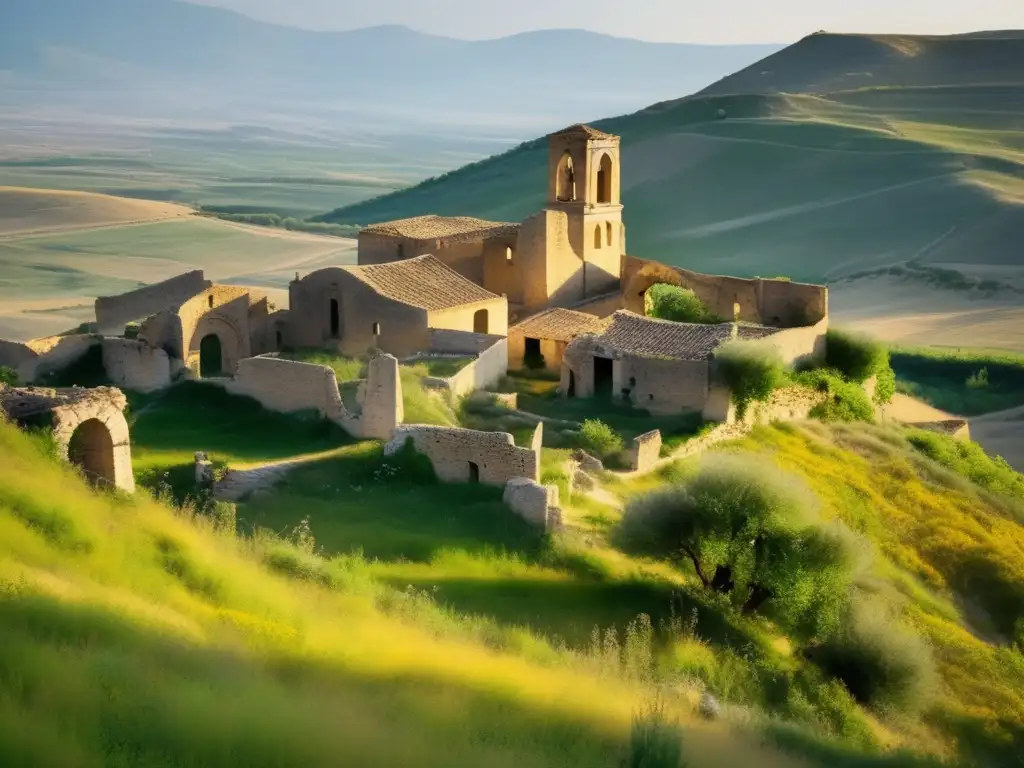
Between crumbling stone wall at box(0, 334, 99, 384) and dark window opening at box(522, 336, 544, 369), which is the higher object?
crumbling stone wall at box(0, 334, 99, 384)

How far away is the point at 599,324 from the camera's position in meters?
29.8

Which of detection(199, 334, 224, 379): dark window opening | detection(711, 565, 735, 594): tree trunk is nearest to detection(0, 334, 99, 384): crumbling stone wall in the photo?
detection(199, 334, 224, 379): dark window opening

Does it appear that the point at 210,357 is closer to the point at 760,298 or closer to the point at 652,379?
the point at 652,379

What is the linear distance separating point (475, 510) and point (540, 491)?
1.09 meters

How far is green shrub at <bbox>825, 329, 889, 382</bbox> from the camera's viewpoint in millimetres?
29953

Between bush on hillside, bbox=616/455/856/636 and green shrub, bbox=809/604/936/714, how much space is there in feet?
0.97

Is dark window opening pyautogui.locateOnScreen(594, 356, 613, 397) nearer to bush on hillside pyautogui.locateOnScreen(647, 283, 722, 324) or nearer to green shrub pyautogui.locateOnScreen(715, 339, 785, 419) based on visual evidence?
green shrub pyautogui.locateOnScreen(715, 339, 785, 419)

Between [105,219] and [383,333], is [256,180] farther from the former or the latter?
[383,333]

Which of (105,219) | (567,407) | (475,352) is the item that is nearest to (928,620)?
(567,407)

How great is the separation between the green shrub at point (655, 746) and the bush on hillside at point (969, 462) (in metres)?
19.7

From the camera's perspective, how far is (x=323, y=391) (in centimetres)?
2181

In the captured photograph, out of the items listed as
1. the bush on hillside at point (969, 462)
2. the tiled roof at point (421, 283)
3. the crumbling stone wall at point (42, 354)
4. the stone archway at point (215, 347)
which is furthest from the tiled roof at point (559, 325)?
the crumbling stone wall at point (42, 354)

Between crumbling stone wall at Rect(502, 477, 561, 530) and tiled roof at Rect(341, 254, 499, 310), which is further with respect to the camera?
tiled roof at Rect(341, 254, 499, 310)

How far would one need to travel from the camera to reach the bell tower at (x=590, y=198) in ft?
110
